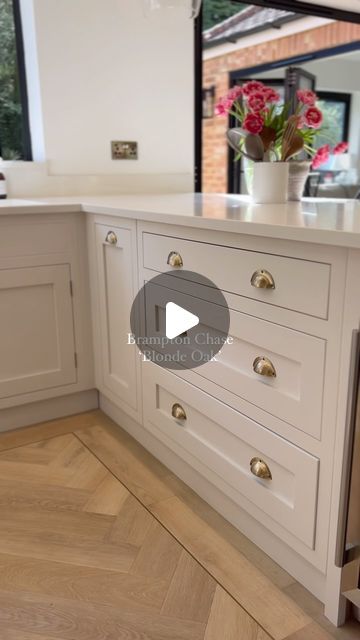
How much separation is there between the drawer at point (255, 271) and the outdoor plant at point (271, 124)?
48cm

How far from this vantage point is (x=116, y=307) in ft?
6.46

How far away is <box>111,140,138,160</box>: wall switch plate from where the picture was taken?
8.73 feet

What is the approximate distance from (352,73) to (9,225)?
7.55 m

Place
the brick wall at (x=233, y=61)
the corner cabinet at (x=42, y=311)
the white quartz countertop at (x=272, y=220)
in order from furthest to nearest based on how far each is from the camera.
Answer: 1. the brick wall at (x=233, y=61)
2. the corner cabinet at (x=42, y=311)
3. the white quartz countertop at (x=272, y=220)

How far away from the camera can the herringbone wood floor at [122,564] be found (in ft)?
3.89

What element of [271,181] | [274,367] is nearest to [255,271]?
[274,367]

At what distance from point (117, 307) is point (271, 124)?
833 millimetres

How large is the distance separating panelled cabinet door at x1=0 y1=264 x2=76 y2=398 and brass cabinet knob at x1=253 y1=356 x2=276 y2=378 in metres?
1.07

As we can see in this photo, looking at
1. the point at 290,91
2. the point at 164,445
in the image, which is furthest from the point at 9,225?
the point at 290,91

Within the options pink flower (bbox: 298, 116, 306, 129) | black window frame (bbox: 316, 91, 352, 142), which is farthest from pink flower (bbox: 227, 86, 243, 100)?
black window frame (bbox: 316, 91, 352, 142)

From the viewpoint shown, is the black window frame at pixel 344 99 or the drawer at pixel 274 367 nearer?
the drawer at pixel 274 367

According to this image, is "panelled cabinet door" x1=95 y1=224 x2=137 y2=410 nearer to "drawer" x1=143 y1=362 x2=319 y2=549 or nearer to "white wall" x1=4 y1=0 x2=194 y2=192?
"drawer" x1=143 y1=362 x2=319 y2=549

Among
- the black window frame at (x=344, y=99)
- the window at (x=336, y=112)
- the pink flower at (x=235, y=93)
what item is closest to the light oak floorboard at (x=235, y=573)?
the pink flower at (x=235, y=93)

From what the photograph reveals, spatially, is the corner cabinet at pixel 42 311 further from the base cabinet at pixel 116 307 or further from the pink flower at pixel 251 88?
the pink flower at pixel 251 88
